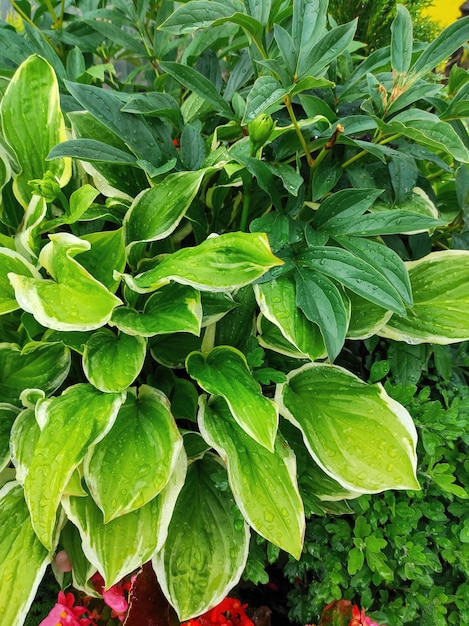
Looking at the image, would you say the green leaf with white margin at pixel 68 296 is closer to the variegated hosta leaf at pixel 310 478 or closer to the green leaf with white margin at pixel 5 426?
the green leaf with white margin at pixel 5 426

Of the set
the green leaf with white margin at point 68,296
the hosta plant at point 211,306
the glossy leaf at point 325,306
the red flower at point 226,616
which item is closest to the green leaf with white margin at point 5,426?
the hosta plant at point 211,306

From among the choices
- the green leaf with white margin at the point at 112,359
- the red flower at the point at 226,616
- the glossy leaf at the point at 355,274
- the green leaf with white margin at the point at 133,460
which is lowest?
the red flower at the point at 226,616

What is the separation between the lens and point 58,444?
64 centimetres

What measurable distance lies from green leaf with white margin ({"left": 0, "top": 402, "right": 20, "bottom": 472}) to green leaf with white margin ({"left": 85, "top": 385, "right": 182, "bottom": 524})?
0.18m

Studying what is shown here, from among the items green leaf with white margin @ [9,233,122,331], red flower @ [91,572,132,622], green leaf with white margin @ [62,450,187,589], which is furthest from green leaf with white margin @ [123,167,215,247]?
red flower @ [91,572,132,622]

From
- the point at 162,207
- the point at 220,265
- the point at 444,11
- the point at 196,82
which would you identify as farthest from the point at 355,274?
the point at 444,11

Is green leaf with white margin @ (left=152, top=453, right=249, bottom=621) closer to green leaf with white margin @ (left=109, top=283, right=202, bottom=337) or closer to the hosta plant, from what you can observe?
the hosta plant

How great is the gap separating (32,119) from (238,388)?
1.73ft

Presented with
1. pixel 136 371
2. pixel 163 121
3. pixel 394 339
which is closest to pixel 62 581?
pixel 136 371

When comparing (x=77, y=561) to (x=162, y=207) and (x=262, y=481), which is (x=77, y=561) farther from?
(x=162, y=207)

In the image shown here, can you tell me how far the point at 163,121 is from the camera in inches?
33.1

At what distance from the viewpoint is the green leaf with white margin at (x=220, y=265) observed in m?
0.58

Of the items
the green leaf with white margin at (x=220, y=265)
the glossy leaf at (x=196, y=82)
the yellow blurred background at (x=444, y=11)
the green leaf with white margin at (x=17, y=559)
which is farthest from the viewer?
the yellow blurred background at (x=444, y=11)

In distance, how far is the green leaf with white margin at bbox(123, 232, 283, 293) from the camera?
0.58 metres
